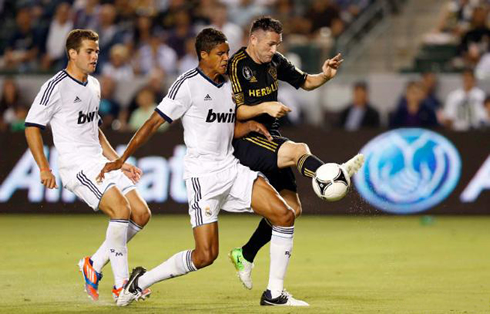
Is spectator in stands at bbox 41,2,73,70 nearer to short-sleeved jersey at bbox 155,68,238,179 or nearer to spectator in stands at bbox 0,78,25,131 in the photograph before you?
spectator in stands at bbox 0,78,25,131

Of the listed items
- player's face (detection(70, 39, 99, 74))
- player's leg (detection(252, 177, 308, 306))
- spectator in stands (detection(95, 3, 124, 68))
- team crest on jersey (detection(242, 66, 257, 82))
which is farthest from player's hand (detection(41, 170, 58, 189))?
spectator in stands (detection(95, 3, 124, 68))

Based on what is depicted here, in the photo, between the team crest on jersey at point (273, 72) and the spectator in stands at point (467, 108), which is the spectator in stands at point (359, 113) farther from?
the team crest on jersey at point (273, 72)

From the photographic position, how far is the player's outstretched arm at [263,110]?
7.90 meters

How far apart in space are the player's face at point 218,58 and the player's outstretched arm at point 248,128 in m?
0.57

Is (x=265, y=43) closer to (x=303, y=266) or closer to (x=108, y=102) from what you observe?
(x=303, y=266)

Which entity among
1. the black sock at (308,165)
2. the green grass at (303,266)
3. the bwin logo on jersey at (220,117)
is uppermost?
the bwin logo on jersey at (220,117)

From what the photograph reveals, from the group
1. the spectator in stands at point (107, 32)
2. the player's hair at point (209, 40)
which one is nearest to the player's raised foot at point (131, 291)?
the player's hair at point (209, 40)

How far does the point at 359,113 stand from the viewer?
16.7m

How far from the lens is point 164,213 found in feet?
52.4

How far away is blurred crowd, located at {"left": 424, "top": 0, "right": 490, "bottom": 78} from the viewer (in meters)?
17.5

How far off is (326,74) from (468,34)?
9.50m

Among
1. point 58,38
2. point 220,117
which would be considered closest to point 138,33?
point 58,38

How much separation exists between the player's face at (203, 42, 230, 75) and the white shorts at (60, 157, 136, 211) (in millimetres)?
1321

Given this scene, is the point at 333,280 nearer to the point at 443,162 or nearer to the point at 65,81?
the point at 65,81
